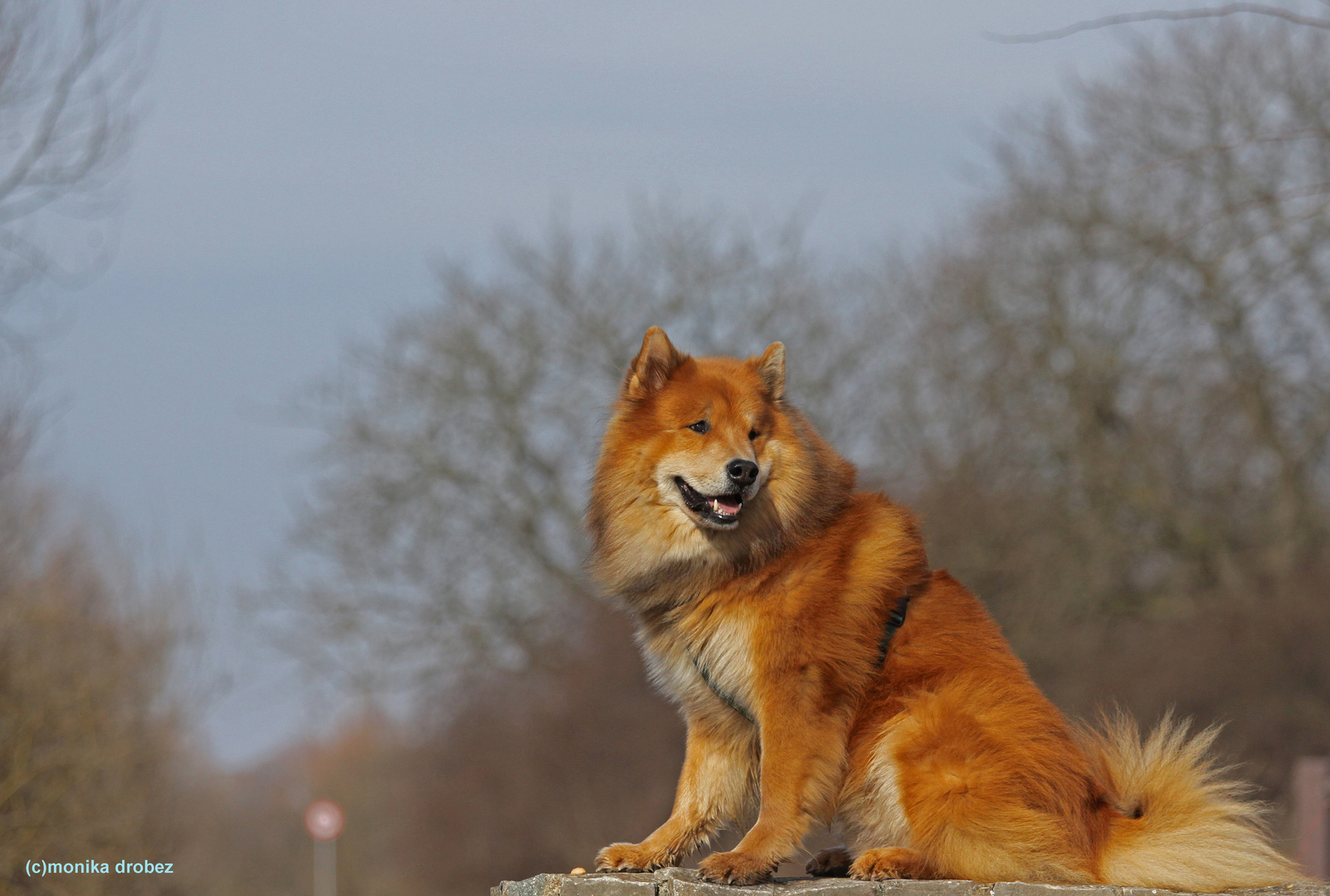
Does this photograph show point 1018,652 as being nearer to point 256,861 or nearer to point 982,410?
point 982,410

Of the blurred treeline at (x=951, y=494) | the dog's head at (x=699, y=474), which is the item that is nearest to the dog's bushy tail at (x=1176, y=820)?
the dog's head at (x=699, y=474)

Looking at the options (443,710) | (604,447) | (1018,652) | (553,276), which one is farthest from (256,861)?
(604,447)

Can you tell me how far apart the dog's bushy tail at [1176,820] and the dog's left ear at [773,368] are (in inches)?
73.3

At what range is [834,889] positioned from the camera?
449 cm

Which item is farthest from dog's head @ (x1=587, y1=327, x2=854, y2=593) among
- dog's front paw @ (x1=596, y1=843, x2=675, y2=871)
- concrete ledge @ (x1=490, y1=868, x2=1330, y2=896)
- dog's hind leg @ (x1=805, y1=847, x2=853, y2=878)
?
dog's hind leg @ (x1=805, y1=847, x2=853, y2=878)

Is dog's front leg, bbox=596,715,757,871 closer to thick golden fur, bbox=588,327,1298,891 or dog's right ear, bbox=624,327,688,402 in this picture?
thick golden fur, bbox=588,327,1298,891

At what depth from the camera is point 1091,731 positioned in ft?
16.4

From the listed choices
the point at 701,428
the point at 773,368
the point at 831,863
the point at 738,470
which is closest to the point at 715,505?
the point at 738,470

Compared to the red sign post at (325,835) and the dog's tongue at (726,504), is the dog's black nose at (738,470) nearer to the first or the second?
the dog's tongue at (726,504)

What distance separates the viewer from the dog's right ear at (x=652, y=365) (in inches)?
209

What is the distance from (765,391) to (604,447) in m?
0.72

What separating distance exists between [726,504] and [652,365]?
690 millimetres

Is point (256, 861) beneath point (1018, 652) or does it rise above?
beneath

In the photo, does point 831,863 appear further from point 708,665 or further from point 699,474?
point 699,474
